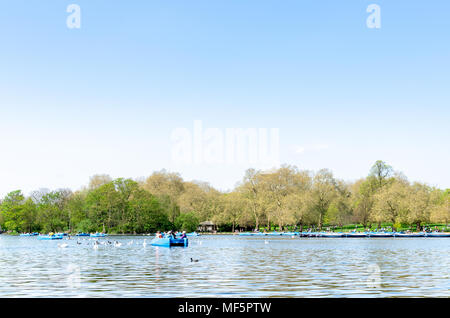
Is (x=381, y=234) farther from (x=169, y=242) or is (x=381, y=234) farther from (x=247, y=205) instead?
(x=169, y=242)

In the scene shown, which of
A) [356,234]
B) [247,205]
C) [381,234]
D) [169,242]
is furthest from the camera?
[247,205]

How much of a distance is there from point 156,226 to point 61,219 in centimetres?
3304

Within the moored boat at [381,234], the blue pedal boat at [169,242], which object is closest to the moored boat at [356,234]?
the moored boat at [381,234]

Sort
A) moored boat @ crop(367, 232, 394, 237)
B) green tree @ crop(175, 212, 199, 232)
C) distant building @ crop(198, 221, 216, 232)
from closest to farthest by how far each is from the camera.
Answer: moored boat @ crop(367, 232, 394, 237) → green tree @ crop(175, 212, 199, 232) → distant building @ crop(198, 221, 216, 232)

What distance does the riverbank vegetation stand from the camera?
412 feet

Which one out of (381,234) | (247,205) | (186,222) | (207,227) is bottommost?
(207,227)

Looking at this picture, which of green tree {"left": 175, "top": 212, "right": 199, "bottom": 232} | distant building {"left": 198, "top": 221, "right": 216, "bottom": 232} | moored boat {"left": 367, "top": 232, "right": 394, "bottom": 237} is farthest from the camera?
distant building {"left": 198, "top": 221, "right": 216, "bottom": 232}

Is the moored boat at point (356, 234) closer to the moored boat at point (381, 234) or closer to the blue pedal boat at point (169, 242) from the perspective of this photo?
the moored boat at point (381, 234)

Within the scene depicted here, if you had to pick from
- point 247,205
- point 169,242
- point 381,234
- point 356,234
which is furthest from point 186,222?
point 169,242

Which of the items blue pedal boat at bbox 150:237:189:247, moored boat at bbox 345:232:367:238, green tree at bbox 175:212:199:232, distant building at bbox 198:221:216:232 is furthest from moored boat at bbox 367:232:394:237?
blue pedal boat at bbox 150:237:189:247

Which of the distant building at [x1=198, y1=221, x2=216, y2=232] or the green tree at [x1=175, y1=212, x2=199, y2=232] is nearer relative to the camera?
the green tree at [x1=175, y1=212, x2=199, y2=232]

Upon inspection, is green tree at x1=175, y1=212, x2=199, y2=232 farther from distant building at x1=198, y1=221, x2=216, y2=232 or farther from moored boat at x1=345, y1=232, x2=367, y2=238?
moored boat at x1=345, y1=232, x2=367, y2=238

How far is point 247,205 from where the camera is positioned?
146000 mm
